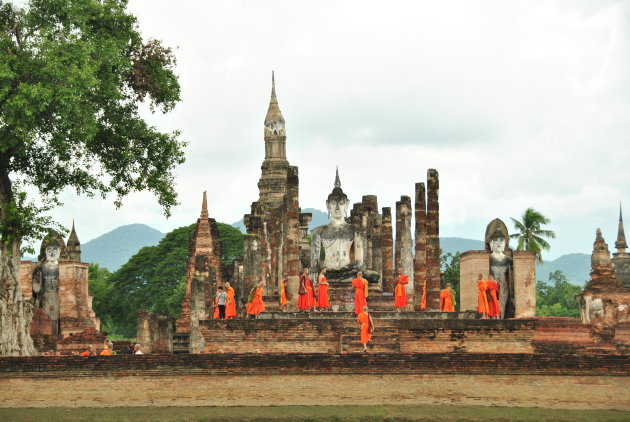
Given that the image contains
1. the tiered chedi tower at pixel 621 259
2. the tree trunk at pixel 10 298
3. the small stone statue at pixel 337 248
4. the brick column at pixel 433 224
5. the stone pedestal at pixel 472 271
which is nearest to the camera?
the tree trunk at pixel 10 298

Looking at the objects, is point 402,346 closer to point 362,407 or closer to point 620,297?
point 362,407

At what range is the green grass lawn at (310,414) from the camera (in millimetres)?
17172

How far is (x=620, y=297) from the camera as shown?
31125mm

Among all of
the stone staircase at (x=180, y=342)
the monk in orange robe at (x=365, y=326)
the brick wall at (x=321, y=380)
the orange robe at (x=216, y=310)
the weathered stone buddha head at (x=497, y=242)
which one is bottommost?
the brick wall at (x=321, y=380)

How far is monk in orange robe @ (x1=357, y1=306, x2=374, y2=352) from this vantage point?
1997cm

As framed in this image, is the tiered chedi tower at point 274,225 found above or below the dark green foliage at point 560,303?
above

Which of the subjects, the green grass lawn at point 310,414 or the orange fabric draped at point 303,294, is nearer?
the green grass lawn at point 310,414

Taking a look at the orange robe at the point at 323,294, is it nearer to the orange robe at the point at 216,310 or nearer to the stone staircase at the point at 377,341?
the orange robe at the point at 216,310

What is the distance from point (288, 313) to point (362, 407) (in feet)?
16.5

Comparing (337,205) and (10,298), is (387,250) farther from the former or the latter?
(10,298)

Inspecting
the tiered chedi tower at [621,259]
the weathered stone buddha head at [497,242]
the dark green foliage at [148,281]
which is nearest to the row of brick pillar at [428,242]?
the weathered stone buddha head at [497,242]

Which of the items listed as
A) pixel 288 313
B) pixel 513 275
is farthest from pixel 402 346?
pixel 513 275

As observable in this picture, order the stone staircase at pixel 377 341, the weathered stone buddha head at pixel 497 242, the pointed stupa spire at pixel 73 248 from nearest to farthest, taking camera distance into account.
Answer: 1. the stone staircase at pixel 377 341
2. the weathered stone buddha head at pixel 497 242
3. the pointed stupa spire at pixel 73 248

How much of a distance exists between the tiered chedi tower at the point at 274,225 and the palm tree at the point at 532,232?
387 inches
